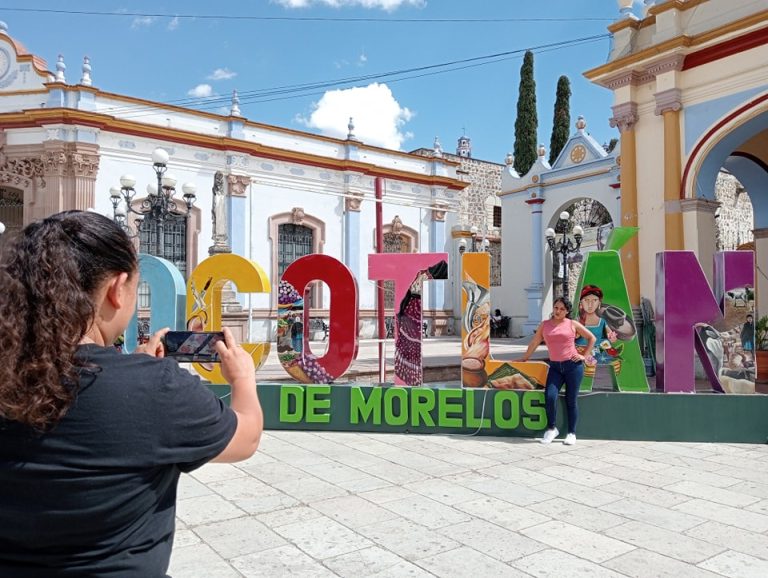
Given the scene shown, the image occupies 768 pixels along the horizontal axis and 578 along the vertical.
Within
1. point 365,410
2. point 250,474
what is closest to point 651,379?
point 365,410

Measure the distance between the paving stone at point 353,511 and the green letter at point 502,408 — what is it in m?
2.69

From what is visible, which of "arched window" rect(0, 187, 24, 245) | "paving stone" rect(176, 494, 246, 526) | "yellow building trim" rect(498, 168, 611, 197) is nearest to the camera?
"paving stone" rect(176, 494, 246, 526)

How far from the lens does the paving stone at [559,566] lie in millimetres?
3342

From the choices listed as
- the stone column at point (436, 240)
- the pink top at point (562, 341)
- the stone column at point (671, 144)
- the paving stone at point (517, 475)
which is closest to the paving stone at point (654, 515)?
the paving stone at point (517, 475)

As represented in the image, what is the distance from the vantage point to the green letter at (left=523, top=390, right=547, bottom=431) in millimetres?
6883

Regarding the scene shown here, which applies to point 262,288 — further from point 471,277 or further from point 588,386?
point 588,386

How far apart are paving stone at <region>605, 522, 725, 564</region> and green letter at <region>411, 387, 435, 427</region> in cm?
311

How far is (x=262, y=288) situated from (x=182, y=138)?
1351 centimetres

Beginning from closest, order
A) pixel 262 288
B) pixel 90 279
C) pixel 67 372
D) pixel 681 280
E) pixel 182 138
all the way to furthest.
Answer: pixel 67 372, pixel 90 279, pixel 681 280, pixel 262 288, pixel 182 138

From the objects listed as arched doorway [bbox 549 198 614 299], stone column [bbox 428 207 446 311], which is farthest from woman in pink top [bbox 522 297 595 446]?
stone column [bbox 428 207 446 311]

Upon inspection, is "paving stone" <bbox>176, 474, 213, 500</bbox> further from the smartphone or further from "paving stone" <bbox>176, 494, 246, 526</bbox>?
the smartphone

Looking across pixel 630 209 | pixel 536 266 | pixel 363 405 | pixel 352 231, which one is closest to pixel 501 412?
pixel 363 405

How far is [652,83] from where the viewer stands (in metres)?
11.5

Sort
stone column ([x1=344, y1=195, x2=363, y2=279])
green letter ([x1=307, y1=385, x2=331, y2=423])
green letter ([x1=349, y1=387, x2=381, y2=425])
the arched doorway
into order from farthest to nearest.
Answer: the arched doorway → stone column ([x1=344, y1=195, x2=363, y2=279]) → green letter ([x1=307, y1=385, x2=331, y2=423]) → green letter ([x1=349, y1=387, x2=381, y2=425])
